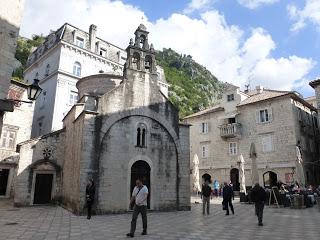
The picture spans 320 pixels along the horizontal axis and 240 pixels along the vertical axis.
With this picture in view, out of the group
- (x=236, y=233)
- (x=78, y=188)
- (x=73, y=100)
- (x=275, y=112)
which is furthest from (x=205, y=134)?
(x=236, y=233)

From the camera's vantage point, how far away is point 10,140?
992 inches

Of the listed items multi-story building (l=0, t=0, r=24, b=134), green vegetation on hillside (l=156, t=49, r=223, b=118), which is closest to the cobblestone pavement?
multi-story building (l=0, t=0, r=24, b=134)

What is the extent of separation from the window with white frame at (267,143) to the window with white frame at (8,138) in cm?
2480


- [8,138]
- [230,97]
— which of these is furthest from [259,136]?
[8,138]

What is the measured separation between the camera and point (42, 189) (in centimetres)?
1962

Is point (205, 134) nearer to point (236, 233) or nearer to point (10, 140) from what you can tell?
point (10, 140)

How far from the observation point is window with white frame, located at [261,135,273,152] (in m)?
28.7

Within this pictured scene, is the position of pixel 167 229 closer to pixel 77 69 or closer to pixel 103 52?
pixel 77 69

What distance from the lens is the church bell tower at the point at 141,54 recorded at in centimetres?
1825

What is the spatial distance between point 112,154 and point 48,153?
6.96 m

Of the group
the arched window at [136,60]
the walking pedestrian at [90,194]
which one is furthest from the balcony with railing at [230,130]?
the walking pedestrian at [90,194]

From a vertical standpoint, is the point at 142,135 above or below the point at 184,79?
below

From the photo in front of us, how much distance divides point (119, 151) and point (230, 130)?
18.8 meters

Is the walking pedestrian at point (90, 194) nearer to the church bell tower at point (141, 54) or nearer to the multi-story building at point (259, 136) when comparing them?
the church bell tower at point (141, 54)
